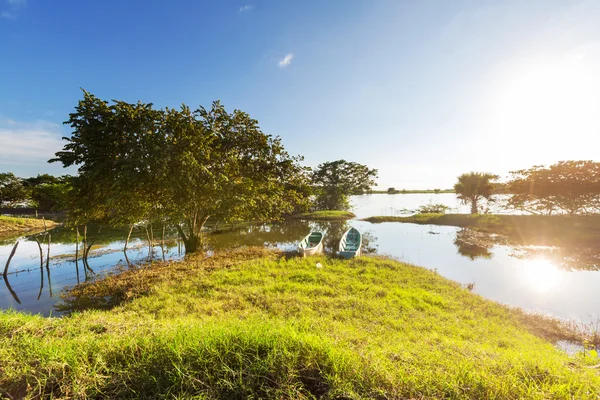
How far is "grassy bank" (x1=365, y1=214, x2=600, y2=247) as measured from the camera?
23.9m

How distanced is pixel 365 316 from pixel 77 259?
19.3 m

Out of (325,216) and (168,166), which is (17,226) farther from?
(325,216)

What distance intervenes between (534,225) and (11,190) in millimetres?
86044

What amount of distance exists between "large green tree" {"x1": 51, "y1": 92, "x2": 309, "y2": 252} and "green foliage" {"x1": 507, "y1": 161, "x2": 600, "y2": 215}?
39481 mm

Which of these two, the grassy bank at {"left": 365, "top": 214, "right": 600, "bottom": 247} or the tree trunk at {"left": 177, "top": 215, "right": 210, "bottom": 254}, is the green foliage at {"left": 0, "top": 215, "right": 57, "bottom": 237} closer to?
the tree trunk at {"left": 177, "top": 215, "right": 210, "bottom": 254}

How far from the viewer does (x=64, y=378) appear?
277 cm

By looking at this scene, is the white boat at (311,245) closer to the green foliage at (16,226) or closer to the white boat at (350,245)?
the white boat at (350,245)

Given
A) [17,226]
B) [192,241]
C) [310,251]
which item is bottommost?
[310,251]

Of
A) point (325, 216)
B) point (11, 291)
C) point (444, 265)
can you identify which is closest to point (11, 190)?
point (11, 291)

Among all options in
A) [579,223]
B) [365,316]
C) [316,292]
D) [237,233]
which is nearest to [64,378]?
[365,316]

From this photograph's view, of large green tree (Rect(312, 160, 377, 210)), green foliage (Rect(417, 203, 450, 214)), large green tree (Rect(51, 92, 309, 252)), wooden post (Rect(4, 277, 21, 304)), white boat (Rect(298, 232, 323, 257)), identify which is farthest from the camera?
large green tree (Rect(312, 160, 377, 210))

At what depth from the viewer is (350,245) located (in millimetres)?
18234

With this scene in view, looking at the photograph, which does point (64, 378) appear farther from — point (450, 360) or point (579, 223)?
point (579, 223)

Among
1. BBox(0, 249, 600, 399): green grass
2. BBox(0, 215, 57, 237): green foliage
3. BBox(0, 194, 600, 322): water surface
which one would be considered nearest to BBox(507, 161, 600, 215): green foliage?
BBox(0, 194, 600, 322): water surface
